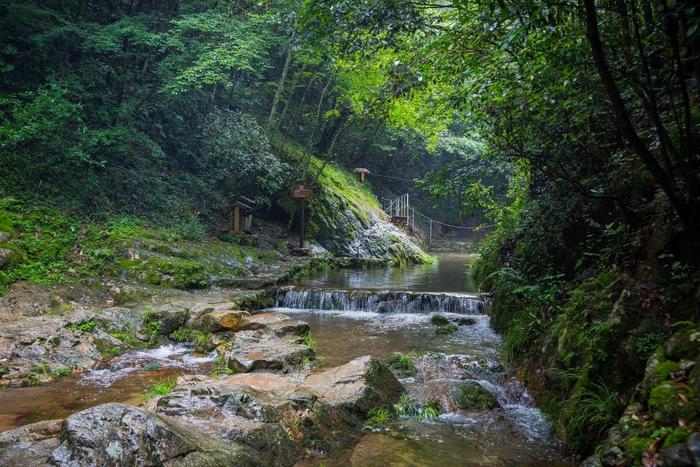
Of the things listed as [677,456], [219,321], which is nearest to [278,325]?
[219,321]

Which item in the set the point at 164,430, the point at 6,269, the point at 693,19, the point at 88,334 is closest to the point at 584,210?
the point at 693,19

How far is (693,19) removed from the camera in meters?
2.83

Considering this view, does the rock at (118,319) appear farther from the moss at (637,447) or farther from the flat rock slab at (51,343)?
the moss at (637,447)

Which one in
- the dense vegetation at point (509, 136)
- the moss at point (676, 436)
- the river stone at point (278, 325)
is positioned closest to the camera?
the moss at point (676, 436)

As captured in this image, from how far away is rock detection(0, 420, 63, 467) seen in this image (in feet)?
9.48

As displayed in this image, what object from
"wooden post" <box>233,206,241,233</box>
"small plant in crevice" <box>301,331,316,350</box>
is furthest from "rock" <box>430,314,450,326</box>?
"wooden post" <box>233,206,241,233</box>

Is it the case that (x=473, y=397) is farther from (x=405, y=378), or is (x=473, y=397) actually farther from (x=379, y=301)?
(x=379, y=301)

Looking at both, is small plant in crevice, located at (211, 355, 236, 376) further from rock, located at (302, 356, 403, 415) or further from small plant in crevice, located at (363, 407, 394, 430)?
small plant in crevice, located at (363, 407, 394, 430)

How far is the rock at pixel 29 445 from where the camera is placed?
9.48 ft

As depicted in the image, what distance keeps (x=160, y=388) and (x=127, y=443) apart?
2.48m

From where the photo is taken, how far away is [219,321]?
8172 millimetres

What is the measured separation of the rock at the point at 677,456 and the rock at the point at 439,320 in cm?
718

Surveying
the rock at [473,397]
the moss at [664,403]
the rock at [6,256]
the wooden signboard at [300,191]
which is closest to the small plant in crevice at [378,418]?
the rock at [473,397]

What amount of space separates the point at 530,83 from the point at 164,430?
15.0 ft
